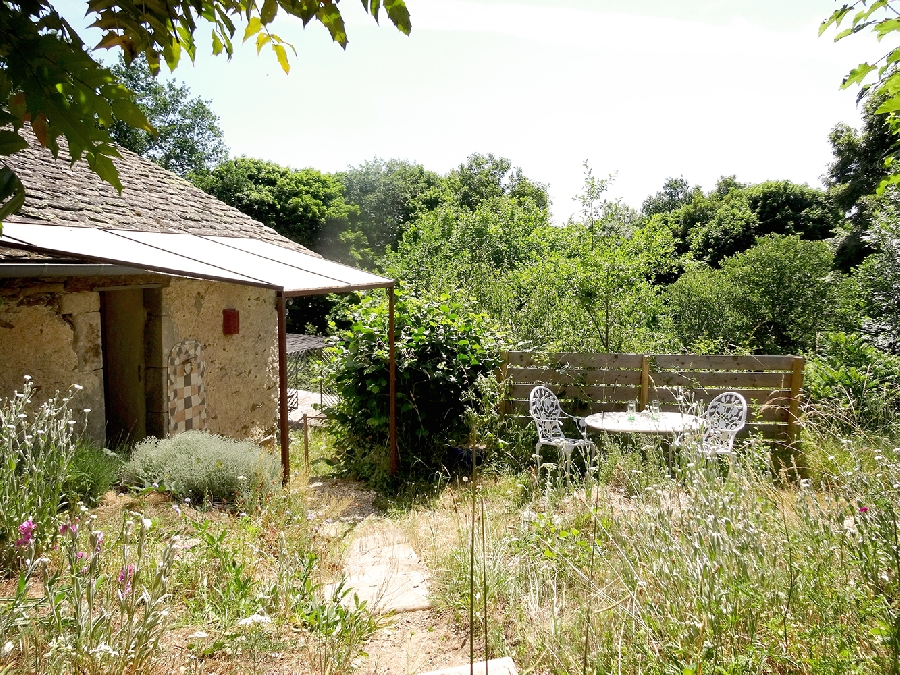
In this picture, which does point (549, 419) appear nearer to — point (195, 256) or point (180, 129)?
point (195, 256)

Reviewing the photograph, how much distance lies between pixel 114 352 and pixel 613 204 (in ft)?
22.4

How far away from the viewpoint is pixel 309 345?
1497cm

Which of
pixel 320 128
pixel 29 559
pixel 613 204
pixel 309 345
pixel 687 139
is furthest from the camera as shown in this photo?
pixel 320 128

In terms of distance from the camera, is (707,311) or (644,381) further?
(707,311)

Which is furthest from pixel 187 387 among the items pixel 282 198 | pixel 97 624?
pixel 282 198

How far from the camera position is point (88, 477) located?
12.5ft

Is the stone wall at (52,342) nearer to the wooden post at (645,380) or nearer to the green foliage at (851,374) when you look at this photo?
the wooden post at (645,380)

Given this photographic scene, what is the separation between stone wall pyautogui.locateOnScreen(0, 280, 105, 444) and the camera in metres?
4.37

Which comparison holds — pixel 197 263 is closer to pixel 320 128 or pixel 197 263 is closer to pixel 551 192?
pixel 320 128

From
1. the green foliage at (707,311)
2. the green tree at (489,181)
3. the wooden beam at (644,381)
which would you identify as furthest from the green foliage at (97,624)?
the green tree at (489,181)

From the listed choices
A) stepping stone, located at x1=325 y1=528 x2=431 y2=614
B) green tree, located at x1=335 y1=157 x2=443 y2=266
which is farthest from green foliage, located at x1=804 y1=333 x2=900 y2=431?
green tree, located at x1=335 y1=157 x2=443 y2=266

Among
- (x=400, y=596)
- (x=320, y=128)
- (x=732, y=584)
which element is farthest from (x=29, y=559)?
(x=320, y=128)

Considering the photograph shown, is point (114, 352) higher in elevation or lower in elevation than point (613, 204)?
lower

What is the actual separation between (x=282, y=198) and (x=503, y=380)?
21.4m
